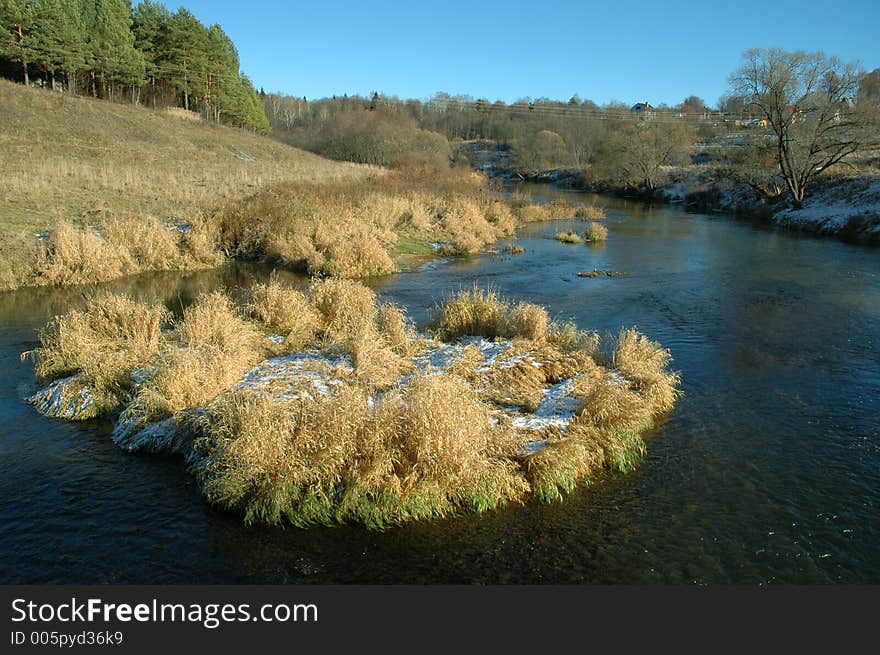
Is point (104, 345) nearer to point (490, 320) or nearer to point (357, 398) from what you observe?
point (357, 398)

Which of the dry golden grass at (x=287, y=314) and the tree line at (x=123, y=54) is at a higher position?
the tree line at (x=123, y=54)

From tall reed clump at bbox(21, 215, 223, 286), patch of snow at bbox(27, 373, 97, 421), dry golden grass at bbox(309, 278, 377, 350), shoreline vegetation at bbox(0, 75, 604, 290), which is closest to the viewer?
A: patch of snow at bbox(27, 373, 97, 421)

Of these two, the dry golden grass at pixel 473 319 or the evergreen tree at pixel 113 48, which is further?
the evergreen tree at pixel 113 48

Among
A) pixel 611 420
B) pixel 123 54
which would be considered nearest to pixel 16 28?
pixel 123 54

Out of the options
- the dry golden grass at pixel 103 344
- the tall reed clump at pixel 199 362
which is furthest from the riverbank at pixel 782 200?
the dry golden grass at pixel 103 344

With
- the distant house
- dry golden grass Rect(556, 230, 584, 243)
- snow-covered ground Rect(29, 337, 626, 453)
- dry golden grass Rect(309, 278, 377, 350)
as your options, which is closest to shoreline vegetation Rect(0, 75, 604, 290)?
dry golden grass Rect(556, 230, 584, 243)

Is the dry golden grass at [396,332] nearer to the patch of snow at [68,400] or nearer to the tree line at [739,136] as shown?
the patch of snow at [68,400]

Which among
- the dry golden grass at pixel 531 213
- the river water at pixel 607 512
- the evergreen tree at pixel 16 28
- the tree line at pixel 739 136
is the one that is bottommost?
the river water at pixel 607 512

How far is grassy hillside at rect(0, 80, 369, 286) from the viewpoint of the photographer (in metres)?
24.2

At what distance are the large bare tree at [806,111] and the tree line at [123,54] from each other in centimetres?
5362

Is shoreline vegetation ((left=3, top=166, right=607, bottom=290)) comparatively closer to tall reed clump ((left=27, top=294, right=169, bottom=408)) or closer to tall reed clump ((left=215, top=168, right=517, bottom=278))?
tall reed clump ((left=215, top=168, right=517, bottom=278))

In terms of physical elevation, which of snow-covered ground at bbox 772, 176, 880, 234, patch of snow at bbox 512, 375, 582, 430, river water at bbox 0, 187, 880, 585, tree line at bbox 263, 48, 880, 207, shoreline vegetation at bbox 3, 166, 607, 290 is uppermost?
tree line at bbox 263, 48, 880, 207

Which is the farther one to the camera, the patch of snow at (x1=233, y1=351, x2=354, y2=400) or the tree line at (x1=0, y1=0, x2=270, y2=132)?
the tree line at (x1=0, y1=0, x2=270, y2=132)

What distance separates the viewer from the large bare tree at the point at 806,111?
37156 millimetres
